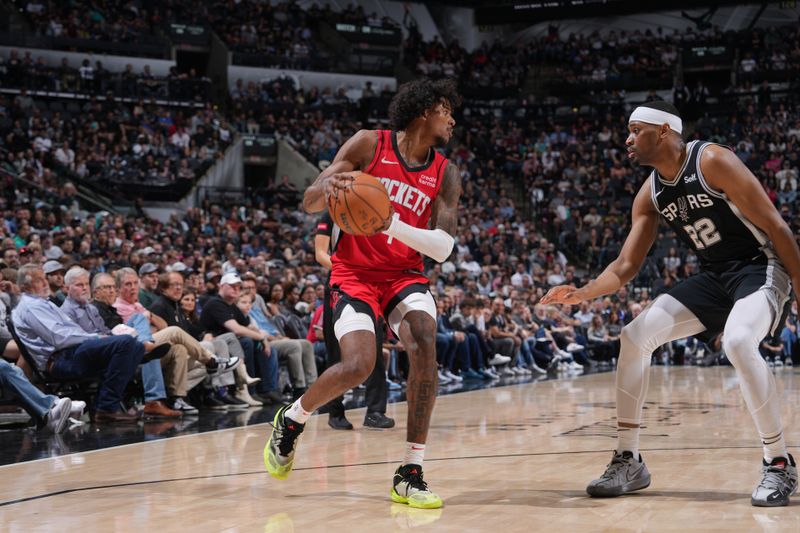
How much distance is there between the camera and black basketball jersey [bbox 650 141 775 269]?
4211 mm

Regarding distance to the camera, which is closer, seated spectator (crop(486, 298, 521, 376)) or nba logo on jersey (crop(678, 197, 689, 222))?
nba logo on jersey (crop(678, 197, 689, 222))

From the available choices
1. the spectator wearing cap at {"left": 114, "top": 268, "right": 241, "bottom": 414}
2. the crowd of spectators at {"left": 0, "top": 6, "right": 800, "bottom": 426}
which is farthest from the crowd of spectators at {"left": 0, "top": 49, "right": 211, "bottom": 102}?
the spectator wearing cap at {"left": 114, "top": 268, "right": 241, "bottom": 414}

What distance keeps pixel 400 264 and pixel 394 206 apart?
0.90ft

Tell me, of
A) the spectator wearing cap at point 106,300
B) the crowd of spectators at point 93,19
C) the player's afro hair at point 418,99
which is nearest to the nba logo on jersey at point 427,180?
the player's afro hair at point 418,99

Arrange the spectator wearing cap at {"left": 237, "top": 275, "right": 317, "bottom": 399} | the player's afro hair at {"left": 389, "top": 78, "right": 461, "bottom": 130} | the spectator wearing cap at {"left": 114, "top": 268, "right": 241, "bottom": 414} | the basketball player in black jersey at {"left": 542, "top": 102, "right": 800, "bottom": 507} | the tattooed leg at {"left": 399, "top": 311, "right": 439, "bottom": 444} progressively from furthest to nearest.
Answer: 1. the spectator wearing cap at {"left": 237, "top": 275, "right": 317, "bottom": 399}
2. the spectator wearing cap at {"left": 114, "top": 268, "right": 241, "bottom": 414}
3. the player's afro hair at {"left": 389, "top": 78, "right": 461, "bottom": 130}
4. the tattooed leg at {"left": 399, "top": 311, "right": 439, "bottom": 444}
5. the basketball player in black jersey at {"left": 542, "top": 102, "right": 800, "bottom": 507}

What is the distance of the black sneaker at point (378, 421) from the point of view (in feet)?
22.9

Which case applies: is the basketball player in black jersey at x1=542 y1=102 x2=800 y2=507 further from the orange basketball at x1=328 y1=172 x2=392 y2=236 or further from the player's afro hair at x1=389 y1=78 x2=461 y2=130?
the orange basketball at x1=328 y1=172 x2=392 y2=236

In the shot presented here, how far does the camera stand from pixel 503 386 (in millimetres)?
11391

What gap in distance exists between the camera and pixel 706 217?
4266mm

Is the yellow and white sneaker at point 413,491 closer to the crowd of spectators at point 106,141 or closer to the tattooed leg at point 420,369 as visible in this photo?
Answer: the tattooed leg at point 420,369

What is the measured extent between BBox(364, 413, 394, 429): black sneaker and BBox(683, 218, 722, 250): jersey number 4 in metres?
3.21

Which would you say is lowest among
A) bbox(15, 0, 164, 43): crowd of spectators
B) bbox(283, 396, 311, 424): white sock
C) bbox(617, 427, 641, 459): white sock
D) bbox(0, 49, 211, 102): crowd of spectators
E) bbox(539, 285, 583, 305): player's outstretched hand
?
bbox(617, 427, 641, 459): white sock

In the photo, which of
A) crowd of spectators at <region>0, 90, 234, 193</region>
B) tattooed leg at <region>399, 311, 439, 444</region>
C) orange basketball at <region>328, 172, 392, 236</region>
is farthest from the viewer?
crowd of spectators at <region>0, 90, 234, 193</region>

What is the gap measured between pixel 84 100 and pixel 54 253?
1115cm
